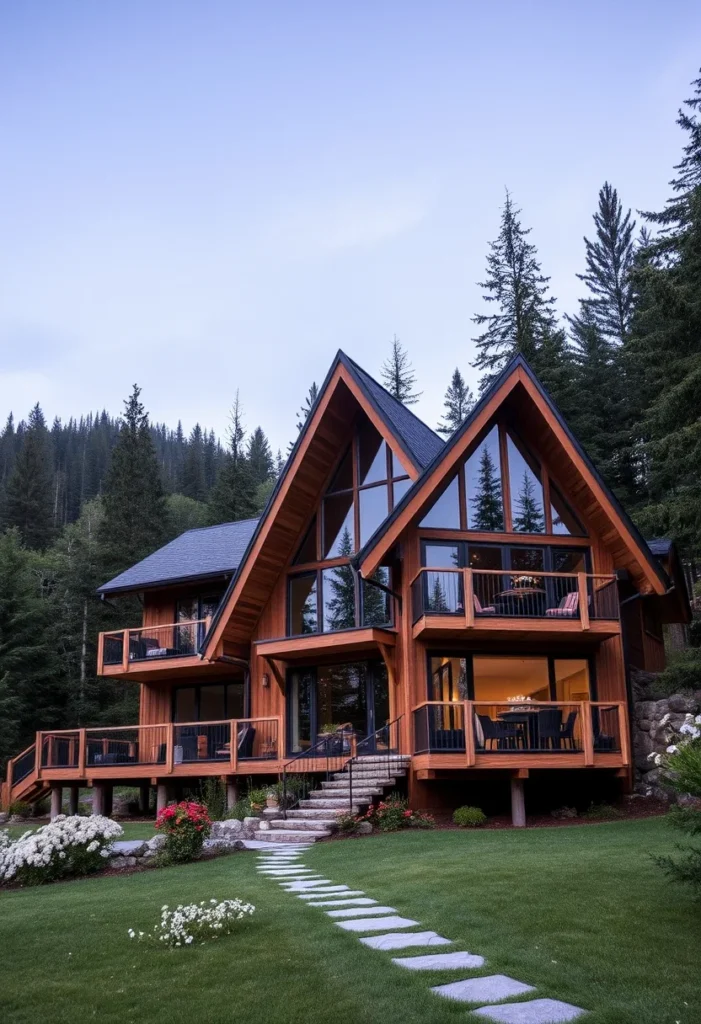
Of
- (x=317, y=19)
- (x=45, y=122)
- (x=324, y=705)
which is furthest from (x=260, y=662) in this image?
(x=317, y=19)

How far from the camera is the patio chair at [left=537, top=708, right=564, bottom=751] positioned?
58.8 ft

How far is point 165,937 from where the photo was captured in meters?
7.51

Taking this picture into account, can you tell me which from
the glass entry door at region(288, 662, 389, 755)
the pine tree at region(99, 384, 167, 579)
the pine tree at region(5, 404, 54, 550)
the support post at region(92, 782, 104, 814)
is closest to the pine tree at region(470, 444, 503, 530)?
the glass entry door at region(288, 662, 389, 755)

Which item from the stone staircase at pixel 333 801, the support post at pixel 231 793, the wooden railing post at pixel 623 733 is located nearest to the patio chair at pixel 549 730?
the wooden railing post at pixel 623 733

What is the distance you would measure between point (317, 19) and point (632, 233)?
26.6 meters

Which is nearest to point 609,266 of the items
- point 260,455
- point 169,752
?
point 169,752

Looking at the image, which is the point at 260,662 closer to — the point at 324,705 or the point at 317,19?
the point at 324,705

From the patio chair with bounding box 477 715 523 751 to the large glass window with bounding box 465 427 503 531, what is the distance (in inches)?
181

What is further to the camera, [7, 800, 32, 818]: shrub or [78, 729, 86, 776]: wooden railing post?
[7, 800, 32, 818]: shrub

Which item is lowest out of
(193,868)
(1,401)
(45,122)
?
(193,868)

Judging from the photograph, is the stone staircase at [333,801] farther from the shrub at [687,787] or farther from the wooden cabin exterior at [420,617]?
the shrub at [687,787]

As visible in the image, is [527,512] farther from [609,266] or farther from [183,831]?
[609,266]

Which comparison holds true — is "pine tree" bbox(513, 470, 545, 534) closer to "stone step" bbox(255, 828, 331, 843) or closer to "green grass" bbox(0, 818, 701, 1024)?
"stone step" bbox(255, 828, 331, 843)

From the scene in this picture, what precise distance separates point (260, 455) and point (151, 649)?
5507cm
